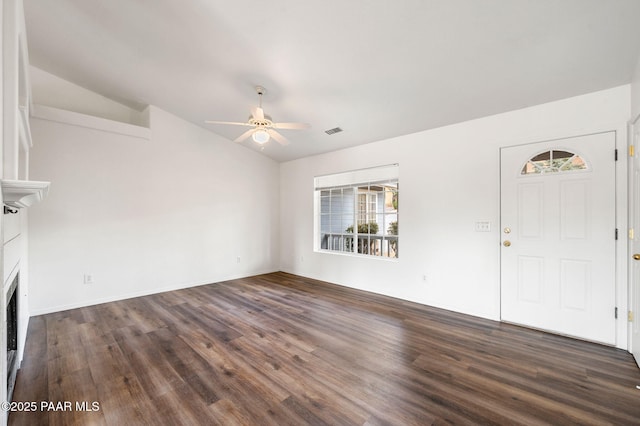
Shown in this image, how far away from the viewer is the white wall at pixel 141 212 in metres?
3.73

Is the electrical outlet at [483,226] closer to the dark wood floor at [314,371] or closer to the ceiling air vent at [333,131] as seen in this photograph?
the dark wood floor at [314,371]

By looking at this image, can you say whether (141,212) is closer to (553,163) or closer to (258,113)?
(258,113)

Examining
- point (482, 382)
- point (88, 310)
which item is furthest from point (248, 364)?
point (88, 310)

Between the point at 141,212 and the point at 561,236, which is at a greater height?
the point at 141,212

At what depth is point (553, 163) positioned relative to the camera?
306cm

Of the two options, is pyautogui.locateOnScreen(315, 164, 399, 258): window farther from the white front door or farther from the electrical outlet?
the white front door

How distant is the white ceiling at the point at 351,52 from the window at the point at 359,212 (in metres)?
1.05

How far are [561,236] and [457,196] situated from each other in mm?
1178

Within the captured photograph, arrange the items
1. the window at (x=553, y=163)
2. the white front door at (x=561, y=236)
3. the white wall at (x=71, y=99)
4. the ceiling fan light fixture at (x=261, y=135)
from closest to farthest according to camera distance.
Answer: the white front door at (x=561, y=236)
the window at (x=553, y=163)
the ceiling fan light fixture at (x=261, y=135)
the white wall at (x=71, y=99)

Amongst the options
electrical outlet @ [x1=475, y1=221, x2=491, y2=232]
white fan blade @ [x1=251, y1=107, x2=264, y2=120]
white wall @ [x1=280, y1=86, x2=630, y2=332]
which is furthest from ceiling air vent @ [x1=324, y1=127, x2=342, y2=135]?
electrical outlet @ [x1=475, y1=221, x2=491, y2=232]

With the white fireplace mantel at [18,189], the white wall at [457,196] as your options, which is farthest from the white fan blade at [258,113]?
the white wall at [457,196]

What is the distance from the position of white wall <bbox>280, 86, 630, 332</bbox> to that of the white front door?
4.9 inches

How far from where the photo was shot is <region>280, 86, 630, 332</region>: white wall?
2971mm

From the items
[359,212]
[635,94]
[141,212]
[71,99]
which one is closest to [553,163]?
[635,94]
